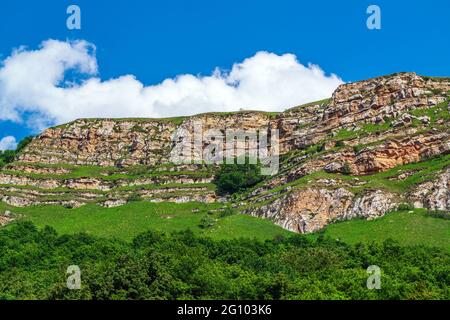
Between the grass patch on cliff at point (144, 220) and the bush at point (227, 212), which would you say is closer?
the grass patch on cliff at point (144, 220)

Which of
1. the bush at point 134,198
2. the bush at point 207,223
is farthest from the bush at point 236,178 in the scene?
the bush at point 207,223

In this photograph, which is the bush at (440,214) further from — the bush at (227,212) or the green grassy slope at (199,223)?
the bush at (227,212)

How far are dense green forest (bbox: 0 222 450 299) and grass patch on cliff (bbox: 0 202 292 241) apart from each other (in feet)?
18.2

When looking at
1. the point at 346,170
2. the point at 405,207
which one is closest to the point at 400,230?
the point at 405,207

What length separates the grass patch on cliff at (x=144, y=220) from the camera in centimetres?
10488

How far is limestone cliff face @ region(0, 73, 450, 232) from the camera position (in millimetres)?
110562

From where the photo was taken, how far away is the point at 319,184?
11519 centimetres

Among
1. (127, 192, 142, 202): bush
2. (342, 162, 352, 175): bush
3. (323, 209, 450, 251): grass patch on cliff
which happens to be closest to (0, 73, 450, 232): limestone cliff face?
(342, 162, 352, 175): bush

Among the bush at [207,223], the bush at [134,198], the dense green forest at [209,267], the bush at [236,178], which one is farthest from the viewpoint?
the bush at [236,178]

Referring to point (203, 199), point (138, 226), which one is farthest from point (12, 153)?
point (138, 226)

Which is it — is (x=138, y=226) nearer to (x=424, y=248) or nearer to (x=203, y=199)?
(x=203, y=199)

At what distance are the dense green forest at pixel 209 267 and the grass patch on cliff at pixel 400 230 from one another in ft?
12.3

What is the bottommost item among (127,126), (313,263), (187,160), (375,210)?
(313,263)

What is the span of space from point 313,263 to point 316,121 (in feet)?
267
